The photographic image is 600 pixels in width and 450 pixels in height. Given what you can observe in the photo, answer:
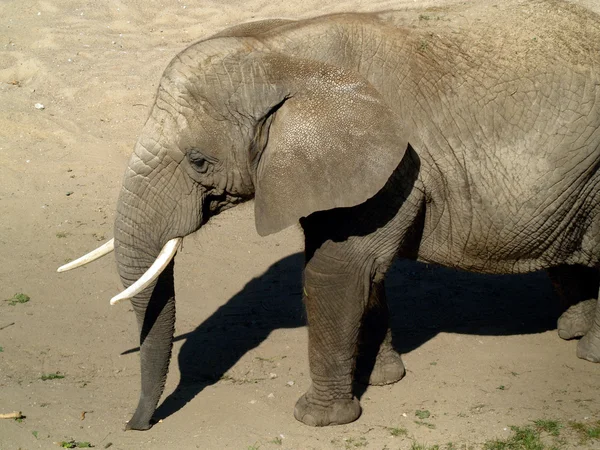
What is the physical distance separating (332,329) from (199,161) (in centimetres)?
137

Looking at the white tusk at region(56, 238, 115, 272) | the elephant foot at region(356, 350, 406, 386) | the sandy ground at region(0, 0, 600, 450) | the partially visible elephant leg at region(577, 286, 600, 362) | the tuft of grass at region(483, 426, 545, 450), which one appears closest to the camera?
the white tusk at region(56, 238, 115, 272)

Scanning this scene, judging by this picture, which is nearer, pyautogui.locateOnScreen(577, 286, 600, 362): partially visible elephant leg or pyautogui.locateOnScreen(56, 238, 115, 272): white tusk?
pyautogui.locateOnScreen(56, 238, 115, 272): white tusk

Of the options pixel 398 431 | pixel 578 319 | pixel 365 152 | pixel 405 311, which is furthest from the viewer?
pixel 405 311

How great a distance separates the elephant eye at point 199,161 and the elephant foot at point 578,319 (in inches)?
128

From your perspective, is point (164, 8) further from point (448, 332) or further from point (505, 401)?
point (505, 401)

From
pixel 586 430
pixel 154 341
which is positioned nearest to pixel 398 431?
pixel 586 430

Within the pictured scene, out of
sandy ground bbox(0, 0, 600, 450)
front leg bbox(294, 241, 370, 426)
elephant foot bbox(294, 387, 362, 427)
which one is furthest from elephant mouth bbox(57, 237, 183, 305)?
elephant foot bbox(294, 387, 362, 427)

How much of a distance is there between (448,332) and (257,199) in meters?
2.50

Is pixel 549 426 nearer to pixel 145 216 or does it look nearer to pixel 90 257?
pixel 145 216

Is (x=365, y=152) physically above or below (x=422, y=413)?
above

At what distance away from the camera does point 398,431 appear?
6.08 metres

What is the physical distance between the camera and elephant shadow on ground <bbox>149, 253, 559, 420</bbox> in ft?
23.8

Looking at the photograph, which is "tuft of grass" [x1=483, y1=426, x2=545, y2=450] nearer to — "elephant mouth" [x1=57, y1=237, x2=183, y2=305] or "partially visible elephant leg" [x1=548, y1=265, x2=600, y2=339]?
"partially visible elephant leg" [x1=548, y1=265, x2=600, y2=339]

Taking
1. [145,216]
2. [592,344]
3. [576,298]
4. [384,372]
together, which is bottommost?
[384,372]
